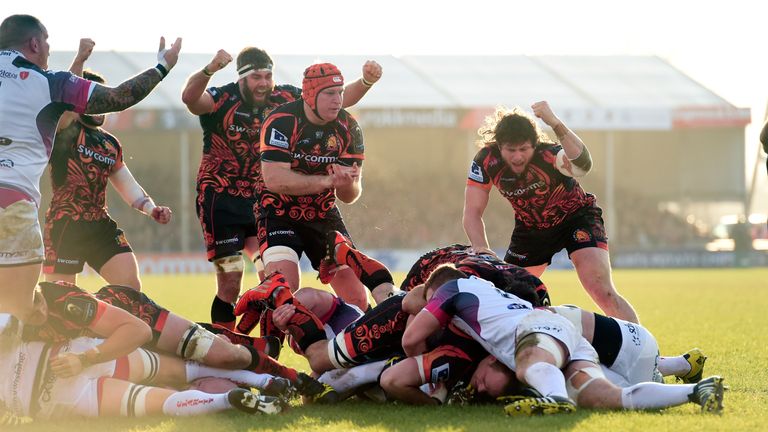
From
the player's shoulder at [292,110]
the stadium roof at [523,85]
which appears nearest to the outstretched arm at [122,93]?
the player's shoulder at [292,110]

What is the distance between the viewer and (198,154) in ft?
132

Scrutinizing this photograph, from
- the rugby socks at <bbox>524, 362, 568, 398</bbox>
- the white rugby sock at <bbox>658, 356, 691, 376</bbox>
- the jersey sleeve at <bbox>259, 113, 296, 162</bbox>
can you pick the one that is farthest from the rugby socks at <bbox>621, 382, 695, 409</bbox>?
the jersey sleeve at <bbox>259, 113, 296, 162</bbox>

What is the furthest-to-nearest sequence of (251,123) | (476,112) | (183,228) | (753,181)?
(753,181) < (476,112) < (183,228) < (251,123)

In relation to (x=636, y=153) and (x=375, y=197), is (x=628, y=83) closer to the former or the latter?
(x=636, y=153)

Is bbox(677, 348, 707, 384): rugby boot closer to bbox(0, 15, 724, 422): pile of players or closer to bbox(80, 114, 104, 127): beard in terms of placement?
bbox(0, 15, 724, 422): pile of players

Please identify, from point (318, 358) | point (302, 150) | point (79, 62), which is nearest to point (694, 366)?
point (318, 358)

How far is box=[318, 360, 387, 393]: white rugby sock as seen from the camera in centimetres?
638

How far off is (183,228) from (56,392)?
95.0ft

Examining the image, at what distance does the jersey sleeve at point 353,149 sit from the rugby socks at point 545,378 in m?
3.10

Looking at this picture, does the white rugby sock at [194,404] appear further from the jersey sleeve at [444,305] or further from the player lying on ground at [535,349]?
the jersey sleeve at [444,305]

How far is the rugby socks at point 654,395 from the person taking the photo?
5.47 m

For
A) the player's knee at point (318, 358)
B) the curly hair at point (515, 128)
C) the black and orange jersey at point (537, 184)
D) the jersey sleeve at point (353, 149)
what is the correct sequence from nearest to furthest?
the player's knee at point (318, 358) → the curly hair at point (515, 128) → the jersey sleeve at point (353, 149) → the black and orange jersey at point (537, 184)

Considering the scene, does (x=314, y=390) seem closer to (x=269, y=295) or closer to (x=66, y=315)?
(x=269, y=295)

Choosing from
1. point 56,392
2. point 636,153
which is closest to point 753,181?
point 636,153
